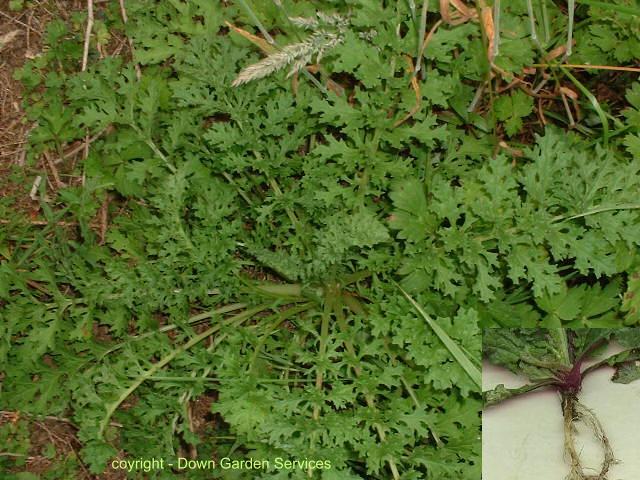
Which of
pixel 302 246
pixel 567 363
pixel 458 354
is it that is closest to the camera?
pixel 458 354

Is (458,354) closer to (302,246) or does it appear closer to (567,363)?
(567,363)

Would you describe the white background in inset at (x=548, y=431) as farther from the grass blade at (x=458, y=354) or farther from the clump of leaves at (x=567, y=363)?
the grass blade at (x=458, y=354)

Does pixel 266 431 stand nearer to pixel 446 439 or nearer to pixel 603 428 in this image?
pixel 446 439

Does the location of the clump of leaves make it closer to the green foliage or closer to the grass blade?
the green foliage

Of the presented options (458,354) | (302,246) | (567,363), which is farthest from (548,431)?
(302,246)

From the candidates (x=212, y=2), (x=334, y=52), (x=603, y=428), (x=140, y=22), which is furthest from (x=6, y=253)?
(x=603, y=428)

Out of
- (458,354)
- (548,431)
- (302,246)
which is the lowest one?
(548,431)
